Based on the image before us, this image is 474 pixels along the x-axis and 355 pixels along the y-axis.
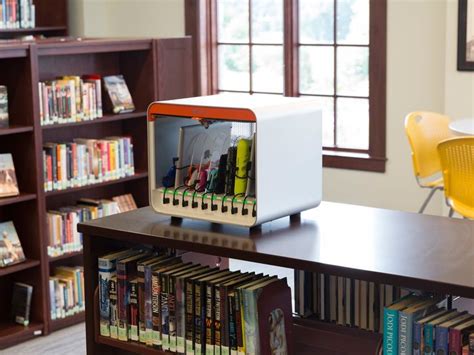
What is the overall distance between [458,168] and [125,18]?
12.0ft

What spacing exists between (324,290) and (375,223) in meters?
0.27

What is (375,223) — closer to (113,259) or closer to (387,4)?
(113,259)

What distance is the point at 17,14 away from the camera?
7.00m

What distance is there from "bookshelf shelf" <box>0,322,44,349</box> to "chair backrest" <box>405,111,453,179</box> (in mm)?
2274

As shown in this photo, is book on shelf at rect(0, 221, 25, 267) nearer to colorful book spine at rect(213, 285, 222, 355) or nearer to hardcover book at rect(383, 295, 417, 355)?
colorful book spine at rect(213, 285, 222, 355)

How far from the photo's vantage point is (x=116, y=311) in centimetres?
280

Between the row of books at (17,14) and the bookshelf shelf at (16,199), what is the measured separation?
107 inches

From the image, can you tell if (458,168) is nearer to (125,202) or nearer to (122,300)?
(125,202)

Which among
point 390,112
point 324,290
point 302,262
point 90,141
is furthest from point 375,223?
point 390,112

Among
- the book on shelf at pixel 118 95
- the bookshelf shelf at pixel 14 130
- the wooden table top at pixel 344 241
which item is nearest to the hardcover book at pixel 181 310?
the wooden table top at pixel 344 241

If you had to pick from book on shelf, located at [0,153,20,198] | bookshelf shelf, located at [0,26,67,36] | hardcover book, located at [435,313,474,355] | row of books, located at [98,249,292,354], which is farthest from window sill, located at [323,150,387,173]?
hardcover book, located at [435,313,474,355]

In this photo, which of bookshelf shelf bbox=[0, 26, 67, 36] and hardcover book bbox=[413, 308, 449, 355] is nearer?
hardcover book bbox=[413, 308, 449, 355]

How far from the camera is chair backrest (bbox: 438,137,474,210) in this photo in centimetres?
443

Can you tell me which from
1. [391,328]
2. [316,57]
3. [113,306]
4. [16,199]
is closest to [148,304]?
[113,306]
